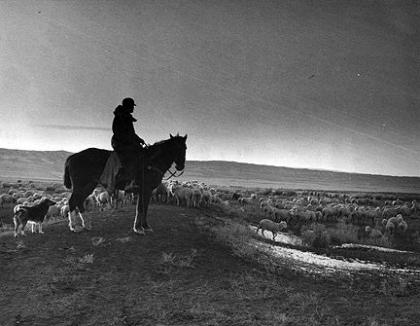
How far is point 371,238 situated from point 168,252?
1411 centimetres

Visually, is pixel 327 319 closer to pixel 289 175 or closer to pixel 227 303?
pixel 227 303

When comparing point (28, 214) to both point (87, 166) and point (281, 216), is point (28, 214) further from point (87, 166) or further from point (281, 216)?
point (281, 216)

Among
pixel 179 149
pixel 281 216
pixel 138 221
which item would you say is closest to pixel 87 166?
pixel 138 221

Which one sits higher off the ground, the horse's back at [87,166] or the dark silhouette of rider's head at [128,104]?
the dark silhouette of rider's head at [128,104]

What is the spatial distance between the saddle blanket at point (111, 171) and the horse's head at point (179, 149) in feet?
5.10

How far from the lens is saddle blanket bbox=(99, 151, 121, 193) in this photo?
422 inches

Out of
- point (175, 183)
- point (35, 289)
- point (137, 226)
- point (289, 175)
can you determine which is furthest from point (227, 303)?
point (289, 175)

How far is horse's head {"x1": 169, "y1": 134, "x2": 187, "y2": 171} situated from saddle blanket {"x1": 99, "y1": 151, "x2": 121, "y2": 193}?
1555mm

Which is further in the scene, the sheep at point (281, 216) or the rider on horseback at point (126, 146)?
the sheep at point (281, 216)

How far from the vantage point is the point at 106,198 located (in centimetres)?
2062

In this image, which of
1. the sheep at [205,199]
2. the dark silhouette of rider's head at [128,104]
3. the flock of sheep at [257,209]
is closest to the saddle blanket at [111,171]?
the dark silhouette of rider's head at [128,104]

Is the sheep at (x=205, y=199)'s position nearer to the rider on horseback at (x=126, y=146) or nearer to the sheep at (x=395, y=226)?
the sheep at (x=395, y=226)

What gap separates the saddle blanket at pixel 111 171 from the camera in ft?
35.2

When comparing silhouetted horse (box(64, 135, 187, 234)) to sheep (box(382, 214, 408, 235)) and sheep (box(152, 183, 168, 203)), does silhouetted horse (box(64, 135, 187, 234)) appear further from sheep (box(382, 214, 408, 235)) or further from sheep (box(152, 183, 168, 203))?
sheep (box(382, 214, 408, 235))
